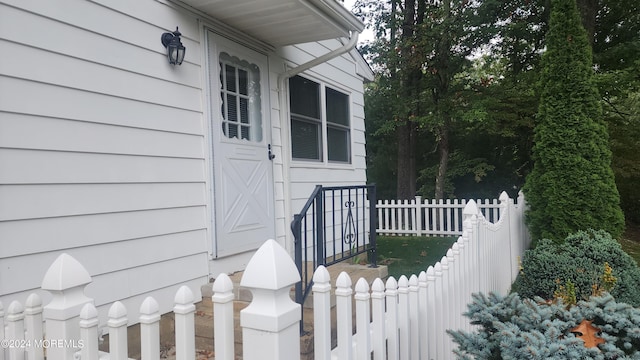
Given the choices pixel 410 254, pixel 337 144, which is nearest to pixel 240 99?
pixel 337 144

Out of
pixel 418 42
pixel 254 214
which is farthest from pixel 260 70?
pixel 418 42

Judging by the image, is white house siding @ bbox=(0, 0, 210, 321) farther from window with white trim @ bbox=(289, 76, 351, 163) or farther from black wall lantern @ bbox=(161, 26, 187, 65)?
window with white trim @ bbox=(289, 76, 351, 163)

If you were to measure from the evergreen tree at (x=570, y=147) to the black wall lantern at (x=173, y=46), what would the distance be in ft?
16.1

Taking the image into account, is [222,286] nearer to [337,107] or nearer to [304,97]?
[304,97]

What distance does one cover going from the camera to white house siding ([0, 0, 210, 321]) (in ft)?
7.98

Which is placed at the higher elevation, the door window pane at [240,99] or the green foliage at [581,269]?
the door window pane at [240,99]

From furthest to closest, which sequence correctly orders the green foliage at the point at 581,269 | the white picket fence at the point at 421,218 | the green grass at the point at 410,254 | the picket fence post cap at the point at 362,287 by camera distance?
the white picket fence at the point at 421,218, the green grass at the point at 410,254, the green foliage at the point at 581,269, the picket fence post cap at the point at 362,287

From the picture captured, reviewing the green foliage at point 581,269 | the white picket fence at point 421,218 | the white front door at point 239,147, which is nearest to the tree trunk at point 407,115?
the white picket fence at point 421,218

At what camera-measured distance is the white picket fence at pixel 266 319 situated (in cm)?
126

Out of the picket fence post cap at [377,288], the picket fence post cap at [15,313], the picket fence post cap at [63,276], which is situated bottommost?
the picket fence post cap at [15,313]

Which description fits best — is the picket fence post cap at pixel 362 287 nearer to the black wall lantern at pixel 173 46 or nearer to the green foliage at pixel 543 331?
the green foliage at pixel 543 331

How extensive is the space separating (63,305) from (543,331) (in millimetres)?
1978

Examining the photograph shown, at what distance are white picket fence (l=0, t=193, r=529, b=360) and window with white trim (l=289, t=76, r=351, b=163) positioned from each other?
3.12 metres

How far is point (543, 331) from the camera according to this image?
1725 mm
